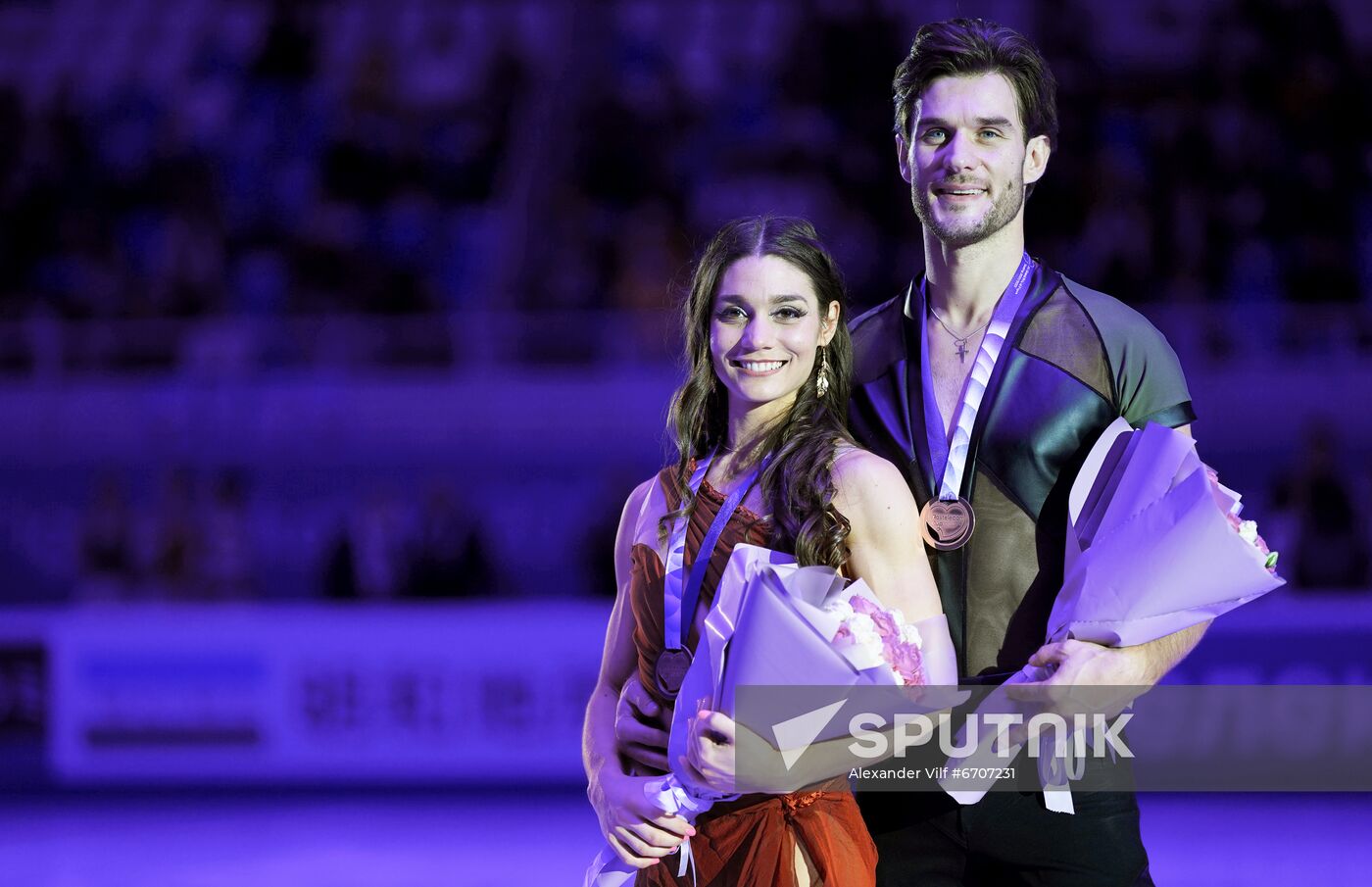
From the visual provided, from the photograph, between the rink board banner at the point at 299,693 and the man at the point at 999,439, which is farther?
the rink board banner at the point at 299,693

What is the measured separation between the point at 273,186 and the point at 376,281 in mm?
2486

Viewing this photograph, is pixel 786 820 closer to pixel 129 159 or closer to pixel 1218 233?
pixel 1218 233

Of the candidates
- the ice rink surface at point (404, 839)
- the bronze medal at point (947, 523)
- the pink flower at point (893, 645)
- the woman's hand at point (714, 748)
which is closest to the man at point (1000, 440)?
the bronze medal at point (947, 523)

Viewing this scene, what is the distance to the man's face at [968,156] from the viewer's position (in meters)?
2.87

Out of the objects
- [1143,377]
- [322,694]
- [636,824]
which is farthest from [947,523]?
[322,694]

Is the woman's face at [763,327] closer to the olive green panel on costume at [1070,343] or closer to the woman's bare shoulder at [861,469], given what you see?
the woman's bare shoulder at [861,469]

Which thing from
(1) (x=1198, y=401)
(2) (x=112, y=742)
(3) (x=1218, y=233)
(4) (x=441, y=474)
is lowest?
(2) (x=112, y=742)

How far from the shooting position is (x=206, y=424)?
11.8m

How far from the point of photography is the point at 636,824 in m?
2.70

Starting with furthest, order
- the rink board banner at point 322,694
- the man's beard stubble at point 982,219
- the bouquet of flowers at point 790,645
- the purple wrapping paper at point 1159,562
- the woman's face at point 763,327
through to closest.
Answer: the rink board banner at point 322,694
the man's beard stubble at point 982,219
the woman's face at point 763,327
the purple wrapping paper at point 1159,562
the bouquet of flowers at point 790,645

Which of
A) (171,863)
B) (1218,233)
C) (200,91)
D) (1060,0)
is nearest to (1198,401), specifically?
(1218,233)

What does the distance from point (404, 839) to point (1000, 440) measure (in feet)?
Result: 18.9

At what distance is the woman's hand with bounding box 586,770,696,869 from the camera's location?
8.73ft
